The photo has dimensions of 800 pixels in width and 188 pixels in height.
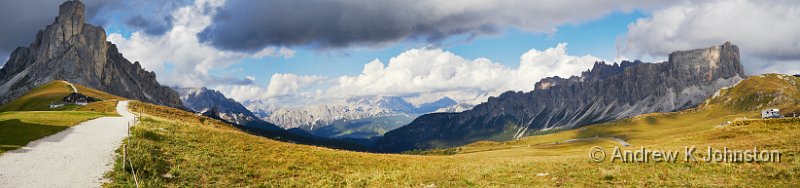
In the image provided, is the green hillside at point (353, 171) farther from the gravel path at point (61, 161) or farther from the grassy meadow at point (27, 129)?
the grassy meadow at point (27, 129)

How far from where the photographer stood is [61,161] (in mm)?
32719

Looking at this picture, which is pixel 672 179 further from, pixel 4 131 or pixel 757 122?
pixel 4 131

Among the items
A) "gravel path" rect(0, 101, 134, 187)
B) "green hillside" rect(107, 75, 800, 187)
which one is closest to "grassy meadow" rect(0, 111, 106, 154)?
"gravel path" rect(0, 101, 134, 187)

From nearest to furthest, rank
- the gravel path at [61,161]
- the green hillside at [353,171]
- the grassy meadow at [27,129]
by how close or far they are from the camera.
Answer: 1. the green hillside at [353,171]
2. the gravel path at [61,161]
3. the grassy meadow at [27,129]

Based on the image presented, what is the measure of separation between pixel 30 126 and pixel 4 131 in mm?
4699

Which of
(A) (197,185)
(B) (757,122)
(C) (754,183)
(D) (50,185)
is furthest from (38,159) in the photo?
(B) (757,122)

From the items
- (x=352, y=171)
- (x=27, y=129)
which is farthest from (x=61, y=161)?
(x=352, y=171)

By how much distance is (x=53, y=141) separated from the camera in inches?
1619

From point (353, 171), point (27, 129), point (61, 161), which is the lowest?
point (353, 171)

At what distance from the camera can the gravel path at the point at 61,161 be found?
27406mm

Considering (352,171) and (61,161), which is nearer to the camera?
(61,161)

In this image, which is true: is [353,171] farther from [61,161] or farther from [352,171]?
[61,161]

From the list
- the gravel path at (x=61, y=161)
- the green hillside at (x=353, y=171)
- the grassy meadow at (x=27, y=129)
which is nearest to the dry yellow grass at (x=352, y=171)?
the green hillside at (x=353, y=171)

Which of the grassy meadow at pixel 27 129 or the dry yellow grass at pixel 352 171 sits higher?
the grassy meadow at pixel 27 129
